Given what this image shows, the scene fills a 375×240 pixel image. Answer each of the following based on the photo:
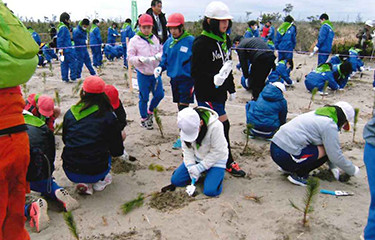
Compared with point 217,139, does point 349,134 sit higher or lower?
lower

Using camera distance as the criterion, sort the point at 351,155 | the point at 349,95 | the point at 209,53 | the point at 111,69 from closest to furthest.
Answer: the point at 209,53 < the point at 351,155 < the point at 349,95 < the point at 111,69

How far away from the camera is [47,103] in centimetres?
306

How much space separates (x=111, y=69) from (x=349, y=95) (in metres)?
7.43

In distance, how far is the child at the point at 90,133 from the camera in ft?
9.37

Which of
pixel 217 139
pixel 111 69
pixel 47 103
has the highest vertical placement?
pixel 47 103

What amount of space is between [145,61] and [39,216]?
2803 millimetres

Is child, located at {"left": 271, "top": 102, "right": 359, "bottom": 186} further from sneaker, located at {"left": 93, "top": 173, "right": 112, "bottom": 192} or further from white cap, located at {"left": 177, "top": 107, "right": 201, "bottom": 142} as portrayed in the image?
sneaker, located at {"left": 93, "top": 173, "right": 112, "bottom": 192}

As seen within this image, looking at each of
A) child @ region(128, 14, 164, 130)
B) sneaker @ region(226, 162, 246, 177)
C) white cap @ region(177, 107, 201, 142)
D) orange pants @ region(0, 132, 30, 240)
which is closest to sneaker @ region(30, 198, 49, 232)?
orange pants @ region(0, 132, 30, 240)

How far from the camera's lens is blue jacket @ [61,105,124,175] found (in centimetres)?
286

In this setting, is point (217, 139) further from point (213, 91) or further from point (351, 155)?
point (351, 155)

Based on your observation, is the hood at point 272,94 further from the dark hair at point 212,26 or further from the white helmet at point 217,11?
the white helmet at point 217,11

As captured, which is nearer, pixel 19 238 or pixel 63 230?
pixel 19 238

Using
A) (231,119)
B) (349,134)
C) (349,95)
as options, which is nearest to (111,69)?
(231,119)

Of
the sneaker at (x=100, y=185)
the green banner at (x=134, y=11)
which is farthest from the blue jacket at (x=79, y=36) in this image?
the sneaker at (x=100, y=185)
